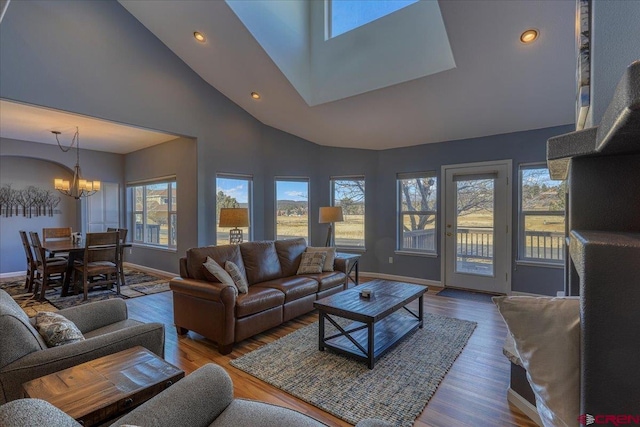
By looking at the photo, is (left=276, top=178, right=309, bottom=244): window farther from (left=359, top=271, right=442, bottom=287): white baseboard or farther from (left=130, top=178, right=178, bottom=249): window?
(left=130, top=178, right=178, bottom=249): window

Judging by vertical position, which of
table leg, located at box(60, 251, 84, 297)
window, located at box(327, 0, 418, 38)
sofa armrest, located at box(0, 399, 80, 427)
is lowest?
table leg, located at box(60, 251, 84, 297)

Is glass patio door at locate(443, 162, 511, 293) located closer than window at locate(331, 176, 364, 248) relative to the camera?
Yes

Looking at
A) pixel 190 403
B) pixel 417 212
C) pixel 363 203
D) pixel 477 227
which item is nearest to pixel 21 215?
pixel 363 203

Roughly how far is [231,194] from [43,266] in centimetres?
292

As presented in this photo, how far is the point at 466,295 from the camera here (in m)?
4.59

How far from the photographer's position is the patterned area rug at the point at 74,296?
4188mm

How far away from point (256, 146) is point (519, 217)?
461 cm

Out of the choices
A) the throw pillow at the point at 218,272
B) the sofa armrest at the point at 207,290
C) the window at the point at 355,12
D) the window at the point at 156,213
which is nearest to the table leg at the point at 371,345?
the sofa armrest at the point at 207,290

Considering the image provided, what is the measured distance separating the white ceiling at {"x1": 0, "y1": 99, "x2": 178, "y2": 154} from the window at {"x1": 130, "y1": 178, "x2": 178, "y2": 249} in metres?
0.91

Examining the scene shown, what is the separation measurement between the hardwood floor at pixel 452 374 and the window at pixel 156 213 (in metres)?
2.37

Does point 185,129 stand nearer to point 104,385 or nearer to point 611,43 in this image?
point 104,385

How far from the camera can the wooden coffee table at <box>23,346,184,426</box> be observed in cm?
114

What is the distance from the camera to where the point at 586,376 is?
0.57 m

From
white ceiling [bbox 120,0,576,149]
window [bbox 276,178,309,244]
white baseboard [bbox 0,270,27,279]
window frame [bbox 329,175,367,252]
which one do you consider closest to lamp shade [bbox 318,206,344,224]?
window frame [bbox 329,175,367,252]
